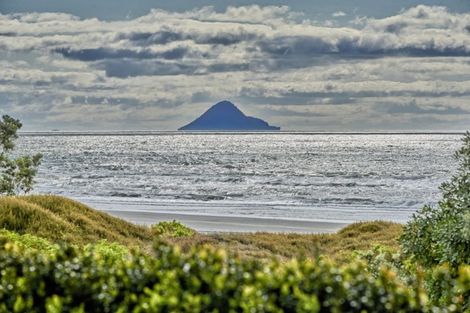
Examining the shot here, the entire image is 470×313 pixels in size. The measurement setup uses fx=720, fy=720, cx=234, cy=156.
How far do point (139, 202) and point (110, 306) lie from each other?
4415cm

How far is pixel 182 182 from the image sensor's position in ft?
229

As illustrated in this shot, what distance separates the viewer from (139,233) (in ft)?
75.2

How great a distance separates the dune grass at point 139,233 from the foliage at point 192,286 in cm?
1174

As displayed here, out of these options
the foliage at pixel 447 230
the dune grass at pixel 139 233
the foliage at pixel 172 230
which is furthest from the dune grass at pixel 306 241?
the foliage at pixel 447 230

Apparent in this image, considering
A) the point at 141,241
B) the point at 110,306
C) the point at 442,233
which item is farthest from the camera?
the point at 141,241

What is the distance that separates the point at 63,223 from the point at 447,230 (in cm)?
1303

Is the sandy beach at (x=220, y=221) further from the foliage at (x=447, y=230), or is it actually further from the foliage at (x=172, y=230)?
the foliage at (x=447, y=230)

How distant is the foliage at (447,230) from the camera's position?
29.0 ft

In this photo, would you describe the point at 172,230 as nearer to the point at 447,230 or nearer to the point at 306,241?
the point at 306,241

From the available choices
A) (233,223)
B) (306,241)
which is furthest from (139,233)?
(233,223)

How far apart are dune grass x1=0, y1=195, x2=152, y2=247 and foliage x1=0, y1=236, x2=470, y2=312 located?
12.9 m

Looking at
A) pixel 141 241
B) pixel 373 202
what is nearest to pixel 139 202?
pixel 373 202

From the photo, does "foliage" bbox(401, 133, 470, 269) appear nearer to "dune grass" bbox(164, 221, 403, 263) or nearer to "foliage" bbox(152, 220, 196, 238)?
"dune grass" bbox(164, 221, 403, 263)

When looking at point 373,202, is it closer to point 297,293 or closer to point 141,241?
point 141,241
